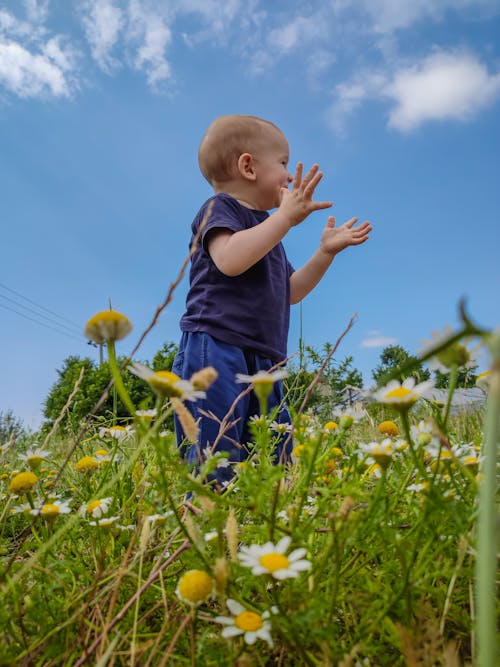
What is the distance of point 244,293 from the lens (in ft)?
7.45

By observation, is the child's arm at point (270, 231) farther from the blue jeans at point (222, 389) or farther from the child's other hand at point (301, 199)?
the blue jeans at point (222, 389)

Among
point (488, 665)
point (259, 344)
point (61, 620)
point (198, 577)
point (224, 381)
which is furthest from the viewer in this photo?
point (259, 344)

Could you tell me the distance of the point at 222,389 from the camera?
2.08 meters

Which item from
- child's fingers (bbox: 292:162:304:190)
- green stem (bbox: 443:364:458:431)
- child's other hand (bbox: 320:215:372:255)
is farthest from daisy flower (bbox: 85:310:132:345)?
child's other hand (bbox: 320:215:372:255)

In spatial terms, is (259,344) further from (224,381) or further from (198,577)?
(198,577)

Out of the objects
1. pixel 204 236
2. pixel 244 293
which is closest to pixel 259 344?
pixel 244 293

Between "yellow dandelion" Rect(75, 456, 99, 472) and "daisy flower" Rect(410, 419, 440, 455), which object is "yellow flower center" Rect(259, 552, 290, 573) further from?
"yellow dandelion" Rect(75, 456, 99, 472)

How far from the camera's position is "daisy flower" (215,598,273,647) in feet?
1.69

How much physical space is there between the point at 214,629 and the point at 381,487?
29 cm

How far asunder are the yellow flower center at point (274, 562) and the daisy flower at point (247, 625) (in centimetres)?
5

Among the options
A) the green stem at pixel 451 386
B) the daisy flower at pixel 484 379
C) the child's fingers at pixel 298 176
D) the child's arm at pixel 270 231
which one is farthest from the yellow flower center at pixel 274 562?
the child's fingers at pixel 298 176

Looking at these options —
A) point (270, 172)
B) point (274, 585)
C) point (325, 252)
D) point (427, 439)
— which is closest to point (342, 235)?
point (325, 252)

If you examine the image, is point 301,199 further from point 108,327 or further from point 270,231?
point 108,327

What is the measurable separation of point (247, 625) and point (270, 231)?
5.04 feet
